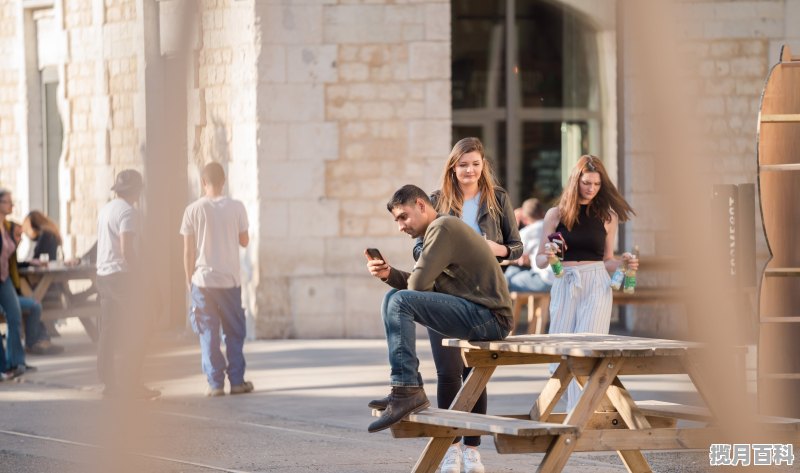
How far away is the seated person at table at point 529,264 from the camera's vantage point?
12.0 metres

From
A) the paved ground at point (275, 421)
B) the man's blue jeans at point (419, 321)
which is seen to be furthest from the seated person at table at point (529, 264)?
the man's blue jeans at point (419, 321)

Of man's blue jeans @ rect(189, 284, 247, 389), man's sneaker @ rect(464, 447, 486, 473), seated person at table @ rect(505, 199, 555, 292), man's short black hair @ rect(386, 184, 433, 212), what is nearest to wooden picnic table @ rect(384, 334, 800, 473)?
man's sneaker @ rect(464, 447, 486, 473)

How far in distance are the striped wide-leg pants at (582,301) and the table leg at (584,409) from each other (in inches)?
80.0

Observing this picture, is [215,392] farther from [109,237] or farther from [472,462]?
[472,462]

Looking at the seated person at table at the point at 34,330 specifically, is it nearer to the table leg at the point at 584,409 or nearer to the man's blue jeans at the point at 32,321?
the man's blue jeans at the point at 32,321

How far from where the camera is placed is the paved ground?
6.47 m

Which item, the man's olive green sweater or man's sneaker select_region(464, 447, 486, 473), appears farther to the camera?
man's sneaker select_region(464, 447, 486, 473)

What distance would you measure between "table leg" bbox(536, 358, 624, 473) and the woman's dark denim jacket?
1242 millimetres

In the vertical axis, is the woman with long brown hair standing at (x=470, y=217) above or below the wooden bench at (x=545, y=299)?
above

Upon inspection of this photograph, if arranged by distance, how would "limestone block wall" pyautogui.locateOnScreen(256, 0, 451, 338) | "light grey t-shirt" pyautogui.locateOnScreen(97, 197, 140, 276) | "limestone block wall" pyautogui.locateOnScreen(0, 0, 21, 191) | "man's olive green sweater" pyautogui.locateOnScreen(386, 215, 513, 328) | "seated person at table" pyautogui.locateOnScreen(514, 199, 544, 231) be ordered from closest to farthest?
"man's olive green sweater" pyautogui.locateOnScreen(386, 215, 513, 328) → "light grey t-shirt" pyautogui.locateOnScreen(97, 197, 140, 276) → "seated person at table" pyautogui.locateOnScreen(514, 199, 544, 231) → "limestone block wall" pyautogui.locateOnScreen(256, 0, 451, 338) → "limestone block wall" pyautogui.locateOnScreen(0, 0, 21, 191)

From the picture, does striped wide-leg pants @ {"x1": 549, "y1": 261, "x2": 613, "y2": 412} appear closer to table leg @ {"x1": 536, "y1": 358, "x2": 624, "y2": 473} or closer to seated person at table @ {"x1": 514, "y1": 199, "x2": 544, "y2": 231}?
table leg @ {"x1": 536, "y1": 358, "x2": 624, "y2": 473}

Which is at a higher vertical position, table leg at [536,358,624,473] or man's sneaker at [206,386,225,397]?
table leg at [536,358,624,473]

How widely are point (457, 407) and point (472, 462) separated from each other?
66 cm

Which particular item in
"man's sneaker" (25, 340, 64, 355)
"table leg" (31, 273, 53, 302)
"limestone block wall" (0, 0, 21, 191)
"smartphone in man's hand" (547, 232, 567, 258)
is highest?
"limestone block wall" (0, 0, 21, 191)
